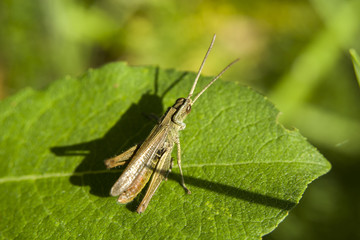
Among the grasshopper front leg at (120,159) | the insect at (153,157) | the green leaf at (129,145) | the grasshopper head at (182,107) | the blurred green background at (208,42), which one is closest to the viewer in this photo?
the green leaf at (129,145)

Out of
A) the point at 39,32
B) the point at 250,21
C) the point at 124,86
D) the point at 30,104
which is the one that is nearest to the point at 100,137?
the point at 124,86

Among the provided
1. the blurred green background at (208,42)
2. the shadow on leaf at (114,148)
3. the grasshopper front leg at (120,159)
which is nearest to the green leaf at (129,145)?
the shadow on leaf at (114,148)

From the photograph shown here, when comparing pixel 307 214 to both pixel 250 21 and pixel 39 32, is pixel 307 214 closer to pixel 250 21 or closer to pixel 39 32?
pixel 250 21

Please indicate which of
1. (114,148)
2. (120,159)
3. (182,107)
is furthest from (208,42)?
(120,159)

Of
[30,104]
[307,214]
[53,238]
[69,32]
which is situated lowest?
[307,214]

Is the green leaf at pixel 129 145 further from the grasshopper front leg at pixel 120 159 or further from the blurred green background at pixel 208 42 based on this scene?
the blurred green background at pixel 208 42

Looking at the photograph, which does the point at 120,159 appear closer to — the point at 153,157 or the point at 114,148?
the point at 114,148

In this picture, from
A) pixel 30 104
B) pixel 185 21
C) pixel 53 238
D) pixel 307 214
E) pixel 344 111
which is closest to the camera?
pixel 53 238
